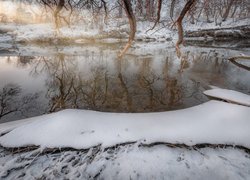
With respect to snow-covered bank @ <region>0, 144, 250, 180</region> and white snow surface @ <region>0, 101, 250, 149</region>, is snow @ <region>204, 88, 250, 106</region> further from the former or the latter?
snow-covered bank @ <region>0, 144, 250, 180</region>

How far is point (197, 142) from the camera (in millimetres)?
3752

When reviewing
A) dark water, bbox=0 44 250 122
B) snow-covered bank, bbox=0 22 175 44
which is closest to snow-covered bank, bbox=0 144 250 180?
dark water, bbox=0 44 250 122

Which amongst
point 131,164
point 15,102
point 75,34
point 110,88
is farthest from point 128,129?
point 75,34

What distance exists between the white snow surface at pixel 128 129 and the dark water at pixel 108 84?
1086 millimetres

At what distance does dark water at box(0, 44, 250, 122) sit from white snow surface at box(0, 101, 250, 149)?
1086 mm

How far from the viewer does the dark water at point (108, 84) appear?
18.8ft

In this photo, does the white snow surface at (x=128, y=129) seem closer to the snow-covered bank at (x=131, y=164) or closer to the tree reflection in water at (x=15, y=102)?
the snow-covered bank at (x=131, y=164)

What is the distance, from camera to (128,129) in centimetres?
407

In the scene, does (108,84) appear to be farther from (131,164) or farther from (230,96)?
(131,164)

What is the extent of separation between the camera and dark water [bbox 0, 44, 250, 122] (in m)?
5.73

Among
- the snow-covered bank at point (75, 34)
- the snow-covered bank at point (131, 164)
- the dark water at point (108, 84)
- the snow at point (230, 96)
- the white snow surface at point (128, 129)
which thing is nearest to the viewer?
the snow-covered bank at point (131, 164)

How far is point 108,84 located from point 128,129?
361 cm

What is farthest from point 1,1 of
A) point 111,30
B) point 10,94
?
point 10,94

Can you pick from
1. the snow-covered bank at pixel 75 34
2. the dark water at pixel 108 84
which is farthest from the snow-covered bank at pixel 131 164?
the snow-covered bank at pixel 75 34
